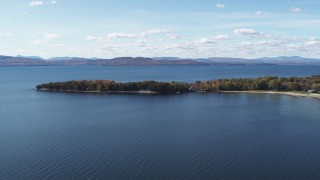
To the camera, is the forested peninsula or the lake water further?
the forested peninsula

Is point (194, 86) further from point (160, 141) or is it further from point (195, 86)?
point (160, 141)

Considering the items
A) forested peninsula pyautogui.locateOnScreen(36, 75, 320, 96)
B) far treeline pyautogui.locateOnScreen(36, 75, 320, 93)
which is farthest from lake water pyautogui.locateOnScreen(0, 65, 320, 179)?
far treeline pyautogui.locateOnScreen(36, 75, 320, 93)

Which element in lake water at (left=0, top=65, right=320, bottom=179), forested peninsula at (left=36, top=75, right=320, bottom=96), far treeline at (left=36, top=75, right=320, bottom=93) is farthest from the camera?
far treeline at (left=36, top=75, right=320, bottom=93)

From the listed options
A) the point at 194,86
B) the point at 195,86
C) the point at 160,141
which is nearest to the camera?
the point at 160,141

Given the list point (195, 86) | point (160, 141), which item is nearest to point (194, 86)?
point (195, 86)

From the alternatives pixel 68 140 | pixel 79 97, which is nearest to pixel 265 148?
pixel 68 140

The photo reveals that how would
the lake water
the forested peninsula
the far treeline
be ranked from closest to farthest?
the lake water < the forested peninsula < the far treeline

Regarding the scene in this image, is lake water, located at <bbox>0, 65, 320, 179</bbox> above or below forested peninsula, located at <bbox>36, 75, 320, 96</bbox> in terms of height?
below

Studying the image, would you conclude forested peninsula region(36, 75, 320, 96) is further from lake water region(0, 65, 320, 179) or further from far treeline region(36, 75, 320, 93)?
lake water region(0, 65, 320, 179)
